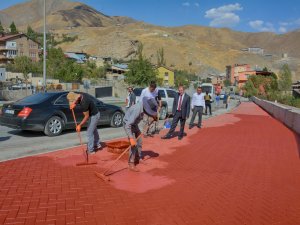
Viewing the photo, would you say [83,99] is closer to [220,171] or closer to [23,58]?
[220,171]

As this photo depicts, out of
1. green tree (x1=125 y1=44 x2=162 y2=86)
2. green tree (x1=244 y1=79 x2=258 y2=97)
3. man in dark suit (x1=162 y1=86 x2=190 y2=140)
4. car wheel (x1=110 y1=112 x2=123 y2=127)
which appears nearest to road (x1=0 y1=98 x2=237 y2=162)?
car wheel (x1=110 y1=112 x2=123 y2=127)

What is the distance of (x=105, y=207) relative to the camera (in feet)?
17.3

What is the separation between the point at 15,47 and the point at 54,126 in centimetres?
9748

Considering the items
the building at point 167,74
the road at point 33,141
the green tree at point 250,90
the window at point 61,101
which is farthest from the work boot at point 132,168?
the building at point 167,74

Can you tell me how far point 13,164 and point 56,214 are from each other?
3.06 metres

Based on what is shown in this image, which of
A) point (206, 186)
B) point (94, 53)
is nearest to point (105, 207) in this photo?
point (206, 186)

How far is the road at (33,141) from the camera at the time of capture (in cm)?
891

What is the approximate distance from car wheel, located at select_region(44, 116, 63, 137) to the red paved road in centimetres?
245

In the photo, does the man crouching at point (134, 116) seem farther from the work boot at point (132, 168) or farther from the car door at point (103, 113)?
the car door at point (103, 113)

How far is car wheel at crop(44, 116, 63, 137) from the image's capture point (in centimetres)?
1135

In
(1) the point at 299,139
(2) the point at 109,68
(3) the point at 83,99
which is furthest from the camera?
(2) the point at 109,68

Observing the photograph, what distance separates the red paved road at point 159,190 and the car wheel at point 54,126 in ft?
8.04

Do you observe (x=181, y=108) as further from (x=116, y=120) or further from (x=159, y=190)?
(x=159, y=190)

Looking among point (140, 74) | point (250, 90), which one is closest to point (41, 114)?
point (140, 74)
